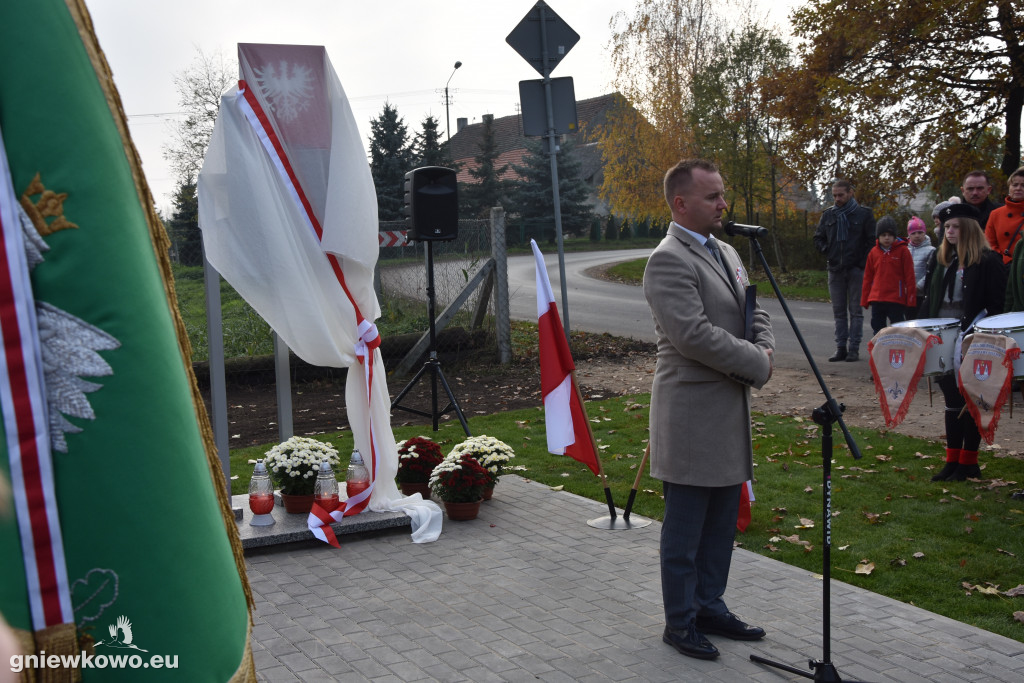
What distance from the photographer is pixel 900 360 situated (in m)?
6.05

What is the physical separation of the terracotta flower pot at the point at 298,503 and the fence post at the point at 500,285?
684 cm

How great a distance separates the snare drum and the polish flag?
2.54m

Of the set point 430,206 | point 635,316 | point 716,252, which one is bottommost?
point 635,316

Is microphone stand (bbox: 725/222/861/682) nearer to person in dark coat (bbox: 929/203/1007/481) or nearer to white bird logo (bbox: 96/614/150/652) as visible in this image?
white bird logo (bbox: 96/614/150/652)

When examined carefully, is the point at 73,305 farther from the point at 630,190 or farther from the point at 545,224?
the point at 545,224

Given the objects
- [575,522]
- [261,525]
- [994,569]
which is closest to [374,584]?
[261,525]

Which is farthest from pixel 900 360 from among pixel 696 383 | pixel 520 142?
pixel 520 142

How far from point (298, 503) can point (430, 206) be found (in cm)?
357

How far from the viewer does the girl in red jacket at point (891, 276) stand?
11570mm

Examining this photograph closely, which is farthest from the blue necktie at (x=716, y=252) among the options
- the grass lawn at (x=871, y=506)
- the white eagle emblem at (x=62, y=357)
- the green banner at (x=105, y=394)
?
the white eagle emblem at (x=62, y=357)

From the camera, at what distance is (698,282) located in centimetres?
419

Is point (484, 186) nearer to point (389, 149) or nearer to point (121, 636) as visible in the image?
point (389, 149)

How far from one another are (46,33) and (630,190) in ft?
111

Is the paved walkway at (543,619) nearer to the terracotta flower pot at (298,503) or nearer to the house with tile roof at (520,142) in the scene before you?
the terracotta flower pot at (298,503)
